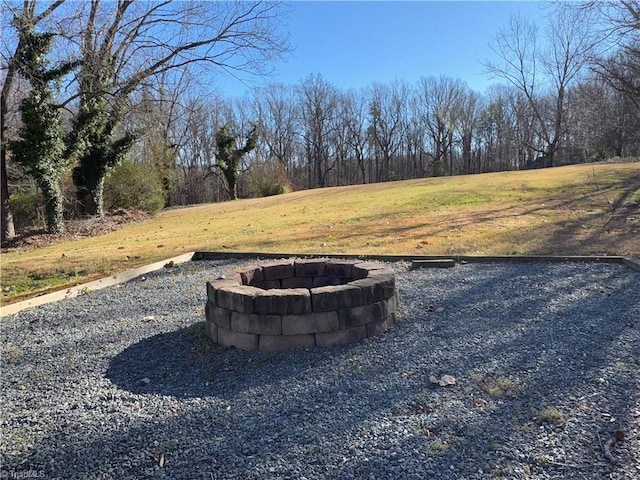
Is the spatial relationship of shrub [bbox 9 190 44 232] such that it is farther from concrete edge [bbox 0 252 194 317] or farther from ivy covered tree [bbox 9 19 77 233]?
concrete edge [bbox 0 252 194 317]

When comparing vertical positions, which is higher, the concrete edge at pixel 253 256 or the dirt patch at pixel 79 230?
the dirt patch at pixel 79 230

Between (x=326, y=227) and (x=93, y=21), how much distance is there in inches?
347

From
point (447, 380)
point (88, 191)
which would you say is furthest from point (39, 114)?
point (447, 380)

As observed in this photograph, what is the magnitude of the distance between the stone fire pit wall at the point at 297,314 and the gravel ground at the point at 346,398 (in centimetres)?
12

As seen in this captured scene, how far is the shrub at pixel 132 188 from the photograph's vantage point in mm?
18219

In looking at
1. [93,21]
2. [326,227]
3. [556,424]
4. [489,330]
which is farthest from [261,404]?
[93,21]

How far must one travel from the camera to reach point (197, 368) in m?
3.19

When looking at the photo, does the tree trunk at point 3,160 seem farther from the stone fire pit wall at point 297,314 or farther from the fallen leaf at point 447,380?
the fallen leaf at point 447,380

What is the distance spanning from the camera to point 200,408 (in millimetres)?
2568

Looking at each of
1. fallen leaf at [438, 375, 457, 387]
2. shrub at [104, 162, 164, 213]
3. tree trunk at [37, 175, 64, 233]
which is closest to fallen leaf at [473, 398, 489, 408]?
fallen leaf at [438, 375, 457, 387]

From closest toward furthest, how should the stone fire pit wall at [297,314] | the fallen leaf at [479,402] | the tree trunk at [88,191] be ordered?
the fallen leaf at [479,402]
the stone fire pit wall at [297,314]
the tree trunk at [88,191]

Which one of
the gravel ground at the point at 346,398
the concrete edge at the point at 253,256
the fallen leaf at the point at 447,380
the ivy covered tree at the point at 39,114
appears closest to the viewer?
the gravel ground at the point at 346,398

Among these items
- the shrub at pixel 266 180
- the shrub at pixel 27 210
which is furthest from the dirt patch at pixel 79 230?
the shrub at pixel 266 180

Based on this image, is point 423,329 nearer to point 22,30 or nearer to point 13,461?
point 13,461
